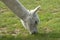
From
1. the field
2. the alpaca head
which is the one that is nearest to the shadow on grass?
the field

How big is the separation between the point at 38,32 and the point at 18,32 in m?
0.59

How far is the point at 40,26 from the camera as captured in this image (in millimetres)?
8148

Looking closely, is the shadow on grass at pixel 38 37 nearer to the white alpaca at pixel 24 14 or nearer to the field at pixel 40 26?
the field at pixel 40 26

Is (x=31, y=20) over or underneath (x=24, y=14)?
underneath

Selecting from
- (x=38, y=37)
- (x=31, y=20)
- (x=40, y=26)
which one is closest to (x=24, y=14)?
(x=31, y=20)

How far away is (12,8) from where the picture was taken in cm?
713

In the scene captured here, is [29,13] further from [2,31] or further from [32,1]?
[32,1]

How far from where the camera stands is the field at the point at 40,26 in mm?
7314

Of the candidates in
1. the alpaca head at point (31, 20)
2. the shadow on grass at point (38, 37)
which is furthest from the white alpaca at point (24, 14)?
the shadow on grass at point (38, 37)

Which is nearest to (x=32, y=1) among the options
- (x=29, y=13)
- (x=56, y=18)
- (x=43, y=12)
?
(x=43, y=12)

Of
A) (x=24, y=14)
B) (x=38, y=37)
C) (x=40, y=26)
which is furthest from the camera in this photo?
(x=40, y=26)

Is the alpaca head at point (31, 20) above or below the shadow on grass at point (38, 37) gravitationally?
above

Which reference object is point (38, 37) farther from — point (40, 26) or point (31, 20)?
point (40, 26)

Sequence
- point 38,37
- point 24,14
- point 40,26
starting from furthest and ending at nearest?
point 40,26, point 38,37, point 24,14
